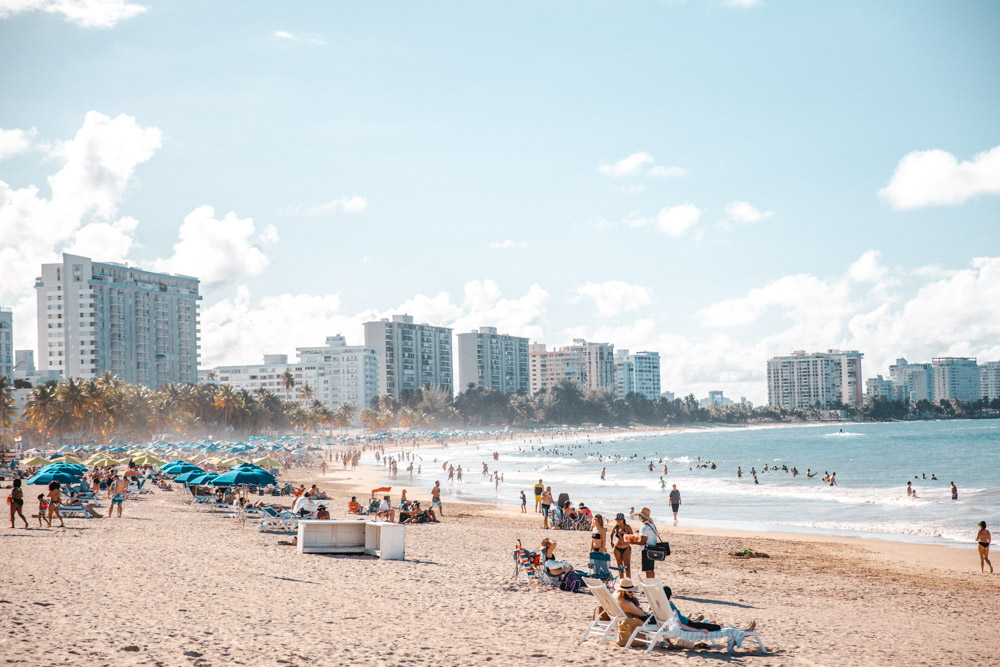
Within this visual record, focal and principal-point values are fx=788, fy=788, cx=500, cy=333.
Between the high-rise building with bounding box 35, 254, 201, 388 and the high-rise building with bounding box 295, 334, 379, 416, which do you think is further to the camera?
the high-rise building with bounding box 295, 334, 379, 416

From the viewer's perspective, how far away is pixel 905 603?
517 inches

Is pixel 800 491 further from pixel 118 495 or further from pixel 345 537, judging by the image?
pixel 118 495

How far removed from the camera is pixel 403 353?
7480 inches

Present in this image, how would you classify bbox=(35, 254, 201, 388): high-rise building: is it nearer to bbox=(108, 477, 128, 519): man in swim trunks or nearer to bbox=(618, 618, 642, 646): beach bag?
bbox=(108, 477, 128, 519): man in swim trunks

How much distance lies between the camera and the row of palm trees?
7156 cm

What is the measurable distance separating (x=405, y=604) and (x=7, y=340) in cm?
12979

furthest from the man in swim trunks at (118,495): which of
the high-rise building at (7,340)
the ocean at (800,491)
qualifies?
the high-rise building at (7,340)

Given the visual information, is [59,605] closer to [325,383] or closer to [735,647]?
[735,647]

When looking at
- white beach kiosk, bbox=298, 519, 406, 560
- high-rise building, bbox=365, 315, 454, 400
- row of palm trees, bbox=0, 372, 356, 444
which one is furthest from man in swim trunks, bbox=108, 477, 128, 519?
high-rise building, bbox=365, 315, 454, 400

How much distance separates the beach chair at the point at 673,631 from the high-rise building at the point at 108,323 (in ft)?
428

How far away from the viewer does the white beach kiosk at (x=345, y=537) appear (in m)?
15.1

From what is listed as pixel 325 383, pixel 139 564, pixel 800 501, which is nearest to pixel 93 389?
pixel 800 501

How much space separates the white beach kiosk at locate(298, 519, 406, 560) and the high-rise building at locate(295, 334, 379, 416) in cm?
16719

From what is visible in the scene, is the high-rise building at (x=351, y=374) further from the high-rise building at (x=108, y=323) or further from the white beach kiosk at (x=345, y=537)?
the white beach kiosk at (x=345, y=537)
